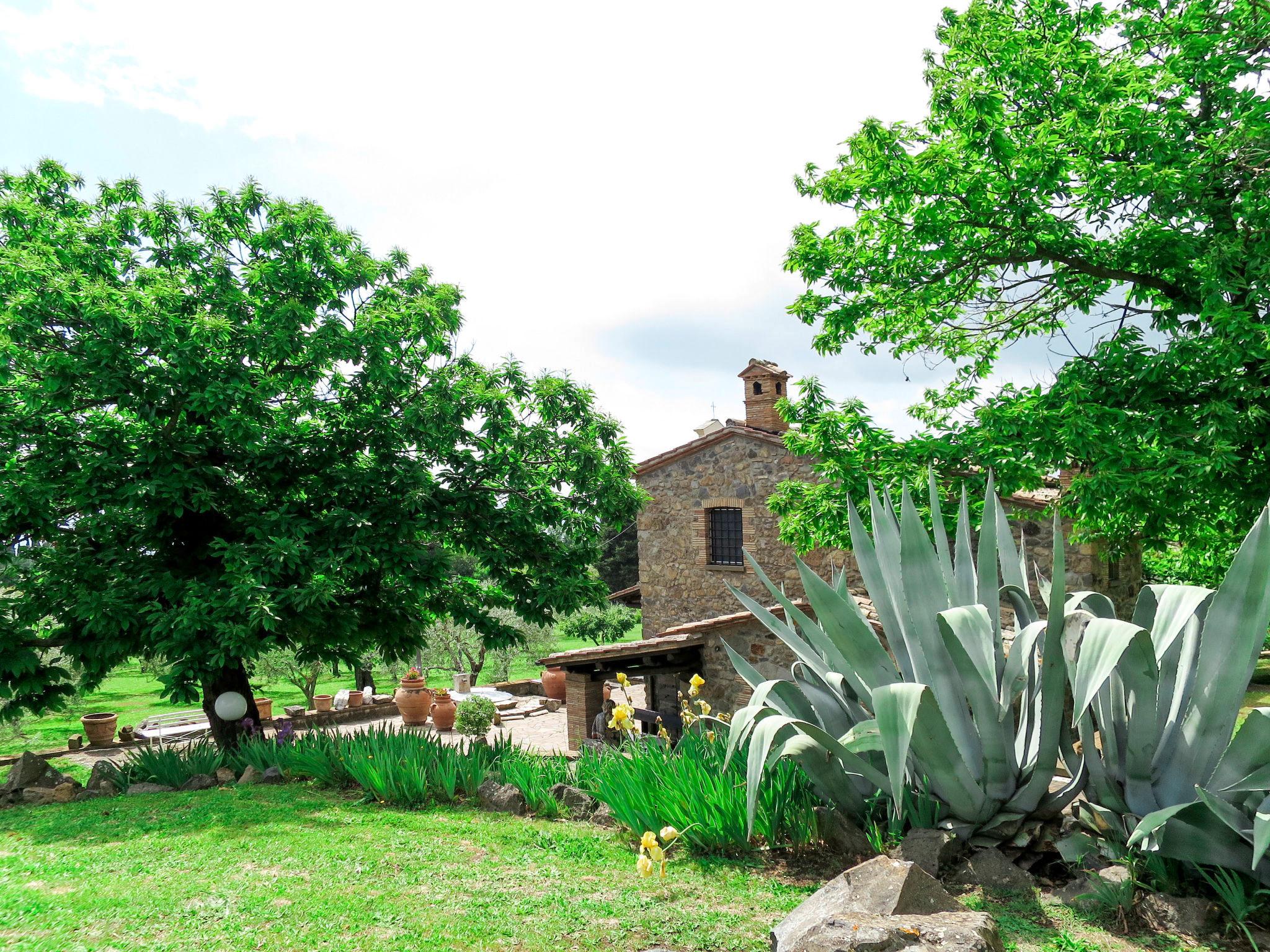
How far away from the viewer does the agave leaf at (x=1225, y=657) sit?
338 centimetres

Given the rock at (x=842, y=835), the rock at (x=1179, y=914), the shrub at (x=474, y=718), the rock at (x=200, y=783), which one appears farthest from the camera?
the shrub at (x=474, y=718)

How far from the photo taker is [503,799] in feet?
20.6

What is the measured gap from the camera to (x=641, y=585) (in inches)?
786

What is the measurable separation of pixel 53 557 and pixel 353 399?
384 cm

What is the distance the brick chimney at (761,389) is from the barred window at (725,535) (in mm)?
2631

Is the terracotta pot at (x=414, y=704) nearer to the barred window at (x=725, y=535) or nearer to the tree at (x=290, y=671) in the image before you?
the tree at (x=290, y=671)

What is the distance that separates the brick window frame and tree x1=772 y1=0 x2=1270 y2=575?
7232 millimetres

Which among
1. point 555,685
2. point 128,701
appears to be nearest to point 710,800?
point 555,685

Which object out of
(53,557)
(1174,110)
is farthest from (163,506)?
(1174,110)

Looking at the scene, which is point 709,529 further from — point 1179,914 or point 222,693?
point 1179,914

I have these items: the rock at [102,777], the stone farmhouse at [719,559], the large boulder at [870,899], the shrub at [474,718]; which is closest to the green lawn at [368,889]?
the large boulder at [870,899]

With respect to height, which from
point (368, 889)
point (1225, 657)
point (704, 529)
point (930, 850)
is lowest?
point (368, 889)

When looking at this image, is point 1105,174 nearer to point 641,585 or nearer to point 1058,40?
point 1058,40

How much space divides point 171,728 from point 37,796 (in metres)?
9.84
